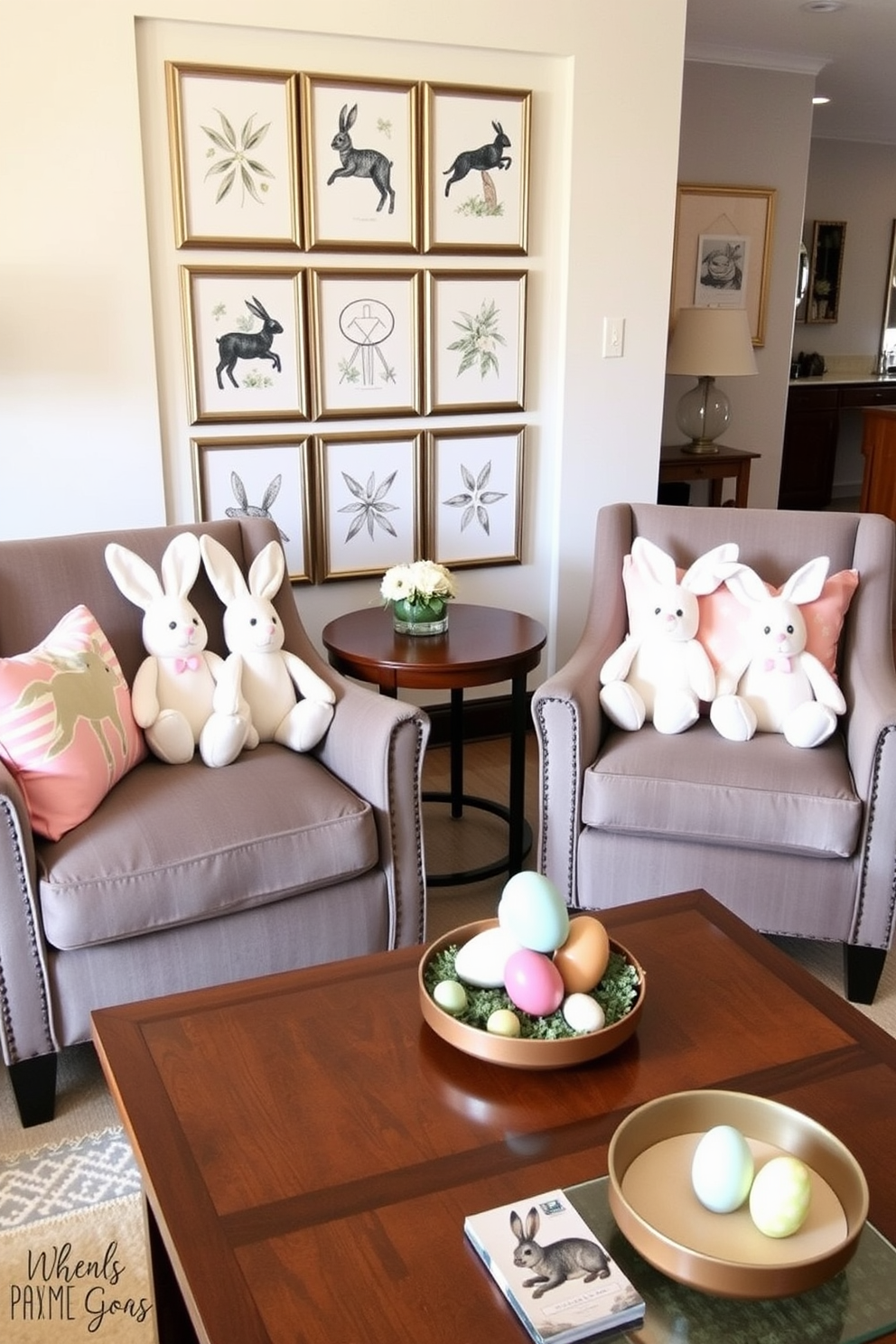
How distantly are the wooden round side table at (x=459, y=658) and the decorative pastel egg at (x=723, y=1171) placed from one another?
1439 mm

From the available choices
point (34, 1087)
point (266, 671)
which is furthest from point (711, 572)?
point (34, 1087)

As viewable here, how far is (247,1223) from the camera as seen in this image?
123cm

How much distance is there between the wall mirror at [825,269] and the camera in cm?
770

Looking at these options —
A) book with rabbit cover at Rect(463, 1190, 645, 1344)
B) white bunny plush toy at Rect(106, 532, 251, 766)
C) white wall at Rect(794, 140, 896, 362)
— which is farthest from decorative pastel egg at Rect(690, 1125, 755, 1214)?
white wall at Rect(794, 140, 896, 362)

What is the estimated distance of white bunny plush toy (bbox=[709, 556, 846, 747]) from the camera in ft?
8.32

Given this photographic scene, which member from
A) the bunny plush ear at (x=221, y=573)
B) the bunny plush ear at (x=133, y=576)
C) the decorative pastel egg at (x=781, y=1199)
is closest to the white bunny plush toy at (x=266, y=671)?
the bunny plush ear at (x=221, y=573)

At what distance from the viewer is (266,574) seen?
2.57 meters

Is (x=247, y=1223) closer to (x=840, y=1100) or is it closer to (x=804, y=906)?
(x=840, y=1100)

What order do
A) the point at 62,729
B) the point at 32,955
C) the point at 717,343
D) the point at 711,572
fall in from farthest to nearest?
the point at 717,343 → the point at 711,572 → the point at 62,729 → the point at 32,955

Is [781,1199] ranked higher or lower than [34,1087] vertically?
higher

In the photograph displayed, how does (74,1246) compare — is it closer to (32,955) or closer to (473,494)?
(32,955)

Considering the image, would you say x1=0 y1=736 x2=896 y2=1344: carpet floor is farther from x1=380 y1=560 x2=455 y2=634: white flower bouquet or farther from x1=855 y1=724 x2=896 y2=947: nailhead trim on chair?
x1=380 y1=560 x2=455 y2=634: white flower bouquet

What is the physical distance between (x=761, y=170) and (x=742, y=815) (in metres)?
4.06

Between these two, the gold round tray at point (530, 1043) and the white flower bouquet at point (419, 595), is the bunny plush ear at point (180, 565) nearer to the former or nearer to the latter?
the white flower bouquet at point (419, 595)
